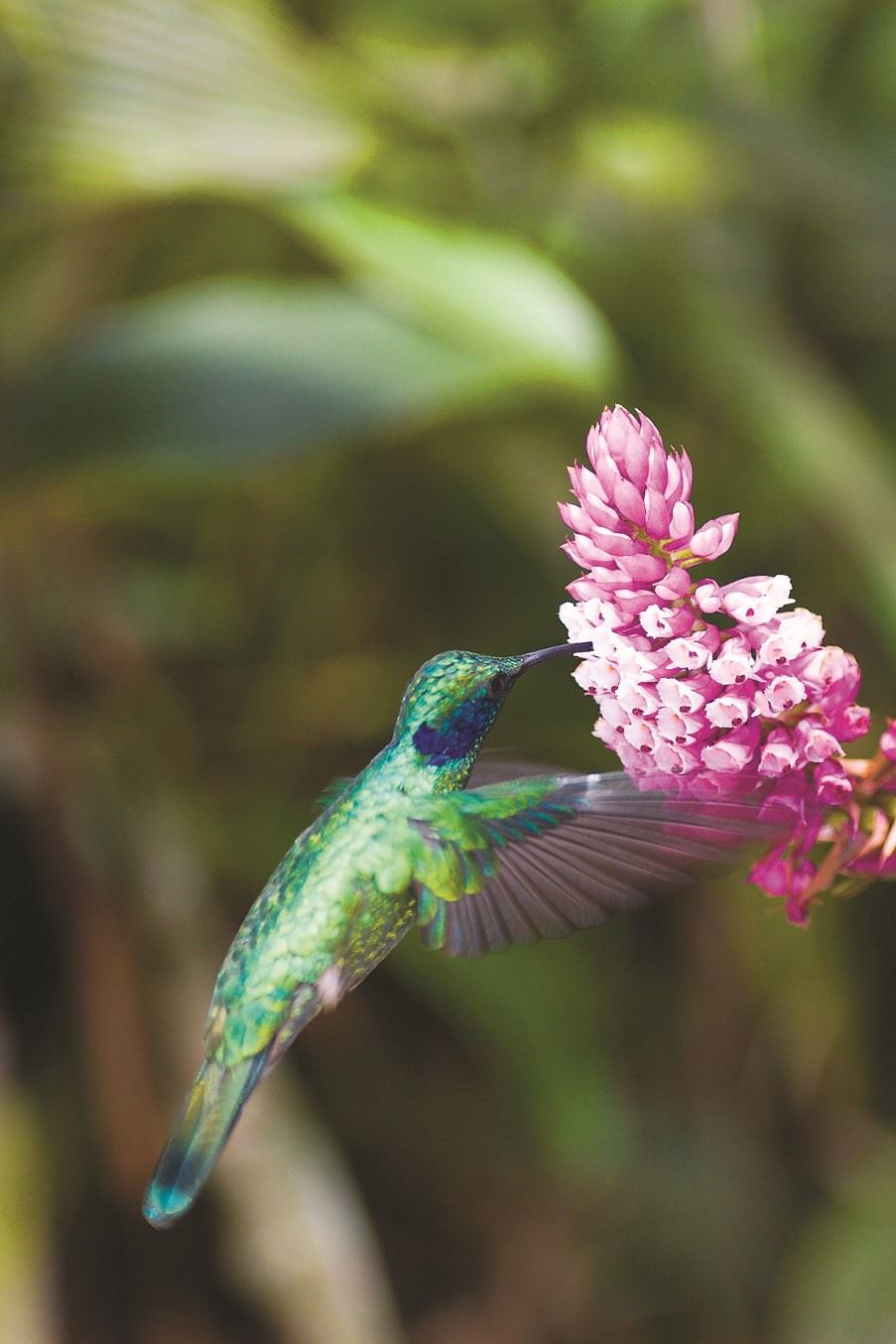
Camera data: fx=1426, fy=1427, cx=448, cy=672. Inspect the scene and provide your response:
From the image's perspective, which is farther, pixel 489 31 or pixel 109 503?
pixel 489 31

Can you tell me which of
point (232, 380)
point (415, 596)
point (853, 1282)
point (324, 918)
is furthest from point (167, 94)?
point (853, 1282)

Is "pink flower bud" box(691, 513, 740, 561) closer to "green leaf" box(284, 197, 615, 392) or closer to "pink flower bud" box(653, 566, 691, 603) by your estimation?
"pink flower bud" box(653, 566, 691, 603)

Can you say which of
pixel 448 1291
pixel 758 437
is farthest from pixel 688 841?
pixel 448 1291

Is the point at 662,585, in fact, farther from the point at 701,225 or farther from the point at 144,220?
the point at 701,225

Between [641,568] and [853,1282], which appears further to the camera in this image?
[853,1282]

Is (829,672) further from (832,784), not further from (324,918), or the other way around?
(324,918)
